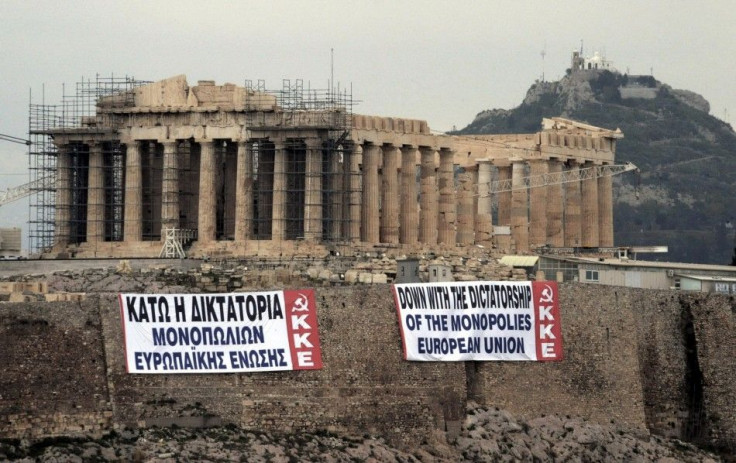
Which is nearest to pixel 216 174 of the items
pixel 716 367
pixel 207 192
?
pixel 207 192

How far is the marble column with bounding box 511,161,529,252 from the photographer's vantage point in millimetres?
128500

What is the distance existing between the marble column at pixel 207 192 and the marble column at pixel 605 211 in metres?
31.1

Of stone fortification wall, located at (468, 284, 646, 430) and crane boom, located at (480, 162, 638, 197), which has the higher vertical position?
crane boom, located at (480, 162, 638, 197)

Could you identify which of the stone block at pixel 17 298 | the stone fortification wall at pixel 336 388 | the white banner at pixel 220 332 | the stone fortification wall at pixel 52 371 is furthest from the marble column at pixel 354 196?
the stone fortification wall at pixel 52 371

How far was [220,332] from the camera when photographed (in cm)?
7656

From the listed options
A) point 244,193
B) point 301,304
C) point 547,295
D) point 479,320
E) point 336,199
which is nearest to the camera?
point 301,304

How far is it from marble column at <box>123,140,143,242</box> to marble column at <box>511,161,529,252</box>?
25426 mm

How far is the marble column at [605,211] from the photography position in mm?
133125

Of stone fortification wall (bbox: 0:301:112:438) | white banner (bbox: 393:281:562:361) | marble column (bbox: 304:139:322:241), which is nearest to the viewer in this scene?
stone fortification wall (bbox: 0:301:112:438)

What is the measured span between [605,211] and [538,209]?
6754 mm

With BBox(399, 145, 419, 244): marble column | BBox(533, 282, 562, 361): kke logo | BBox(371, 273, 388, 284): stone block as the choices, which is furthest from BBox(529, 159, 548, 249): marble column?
BBox(533, 282, 562, 361): kke logo

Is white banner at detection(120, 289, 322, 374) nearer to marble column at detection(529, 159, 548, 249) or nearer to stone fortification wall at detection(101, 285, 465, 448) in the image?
stone fortification wall at detection(101, 285, 465, 448)

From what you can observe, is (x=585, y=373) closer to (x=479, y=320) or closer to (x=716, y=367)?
(x=479, y=320)

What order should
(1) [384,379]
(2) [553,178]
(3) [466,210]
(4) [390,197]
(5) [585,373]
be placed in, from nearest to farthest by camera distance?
1. (1) [384,379]
2. (5) [585,373]
3. (4) [390,197]
4. (3) [466,210]
5. (2) [553,178]
